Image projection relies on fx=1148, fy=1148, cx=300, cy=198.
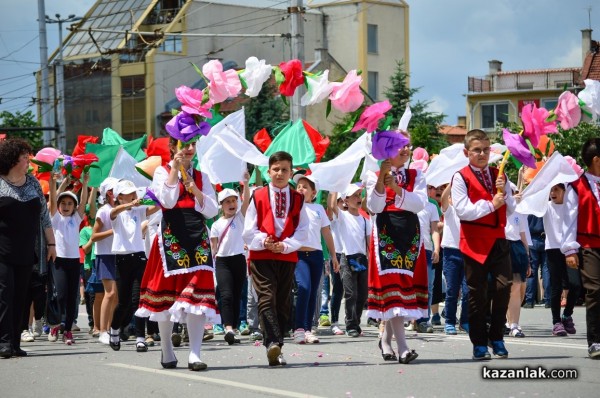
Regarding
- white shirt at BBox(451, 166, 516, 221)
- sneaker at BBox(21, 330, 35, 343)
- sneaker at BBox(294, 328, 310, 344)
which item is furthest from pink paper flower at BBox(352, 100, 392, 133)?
sneaker at BBox(21, 330, 35, 343)

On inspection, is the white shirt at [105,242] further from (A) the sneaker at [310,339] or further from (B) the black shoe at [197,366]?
(B) the black shoe at [197,366]

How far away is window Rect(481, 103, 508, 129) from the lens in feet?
232

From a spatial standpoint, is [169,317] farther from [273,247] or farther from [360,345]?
[360,345]

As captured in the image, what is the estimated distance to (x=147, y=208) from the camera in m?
→ 13.6

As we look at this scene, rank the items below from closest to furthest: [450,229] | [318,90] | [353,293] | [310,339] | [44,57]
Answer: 1. [318,90]
2. [310,339]
3. [450,229]
4. [353,293]
5. [44,57]

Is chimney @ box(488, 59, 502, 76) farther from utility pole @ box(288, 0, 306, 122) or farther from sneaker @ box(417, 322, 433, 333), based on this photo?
sneaker @ box(417, 322, 433, 333)

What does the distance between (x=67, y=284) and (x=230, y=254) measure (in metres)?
2.07

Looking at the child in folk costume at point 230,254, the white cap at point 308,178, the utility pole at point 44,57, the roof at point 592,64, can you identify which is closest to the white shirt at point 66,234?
the child in folk costume at point 230,254

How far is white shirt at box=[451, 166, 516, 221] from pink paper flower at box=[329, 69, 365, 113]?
122cm

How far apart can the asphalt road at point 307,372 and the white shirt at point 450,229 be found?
Result: 1.14m

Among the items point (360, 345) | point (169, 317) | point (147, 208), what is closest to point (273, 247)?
point (169, 317)

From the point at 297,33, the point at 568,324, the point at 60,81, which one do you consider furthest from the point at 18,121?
the point at 568,324

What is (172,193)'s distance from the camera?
9938 millimetres

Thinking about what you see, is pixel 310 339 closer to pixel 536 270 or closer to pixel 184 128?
pixel 184 128
